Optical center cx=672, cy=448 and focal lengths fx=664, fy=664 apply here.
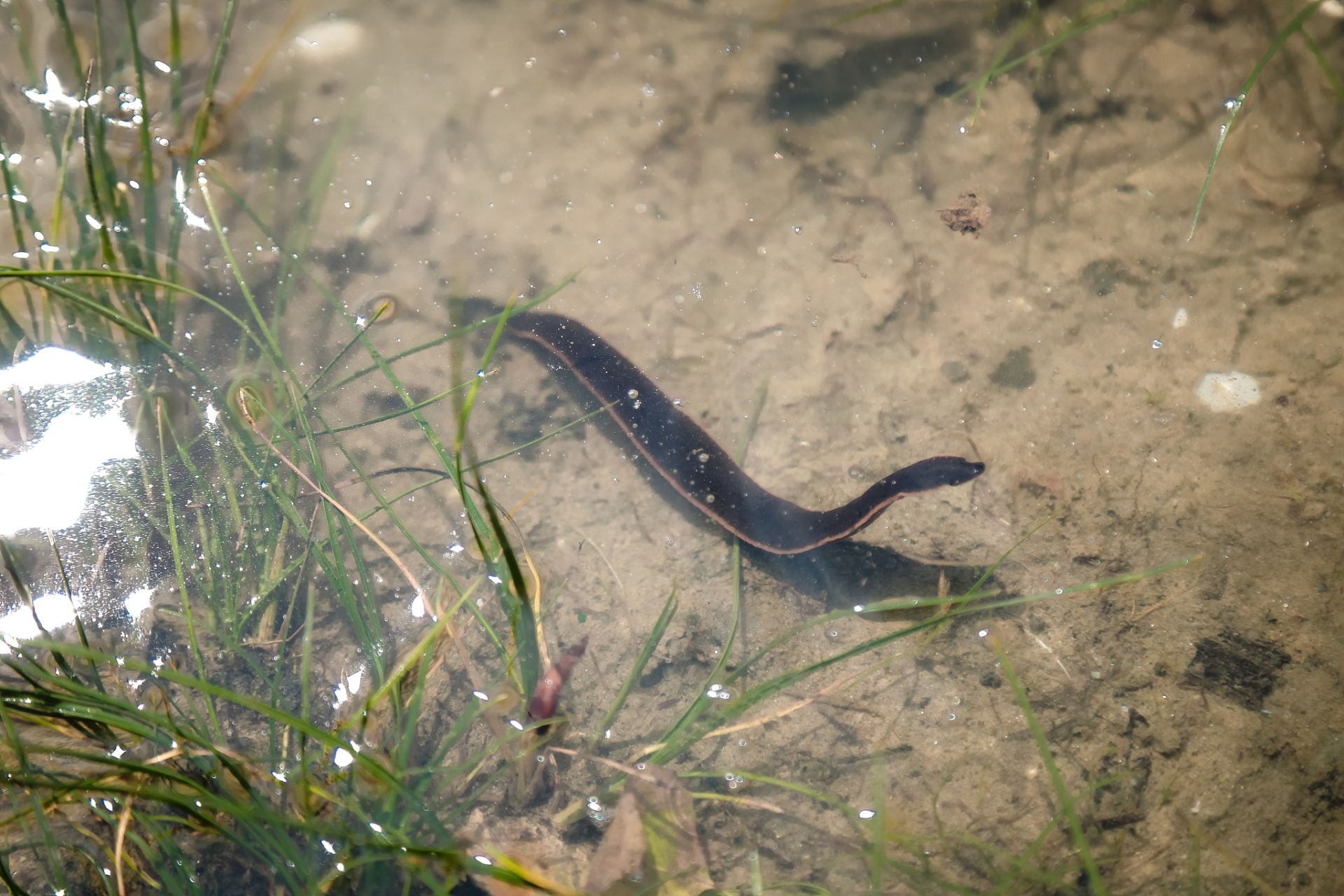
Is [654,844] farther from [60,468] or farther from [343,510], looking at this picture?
[60,468]

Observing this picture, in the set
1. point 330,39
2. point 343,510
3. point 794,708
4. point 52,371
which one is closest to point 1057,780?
point 794,708

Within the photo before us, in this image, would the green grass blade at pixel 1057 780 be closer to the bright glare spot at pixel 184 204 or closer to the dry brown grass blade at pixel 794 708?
the dry brown grass blade at pixel 794 708

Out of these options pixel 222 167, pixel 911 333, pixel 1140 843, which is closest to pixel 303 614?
pixel 222 167

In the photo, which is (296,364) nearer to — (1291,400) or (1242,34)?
(1291,400)

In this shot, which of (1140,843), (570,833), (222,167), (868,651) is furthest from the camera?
(222,167)

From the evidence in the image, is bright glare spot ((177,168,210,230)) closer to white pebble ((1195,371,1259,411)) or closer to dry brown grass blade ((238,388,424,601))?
dry brown grass blade ((238,388,424,601))

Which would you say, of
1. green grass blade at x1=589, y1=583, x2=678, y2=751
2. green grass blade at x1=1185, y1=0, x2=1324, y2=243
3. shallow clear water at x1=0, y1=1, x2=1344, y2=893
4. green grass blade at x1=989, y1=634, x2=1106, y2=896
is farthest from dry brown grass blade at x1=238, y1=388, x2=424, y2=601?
green grass blade at x1=1185, y1=0, x2=1324, y2=243
